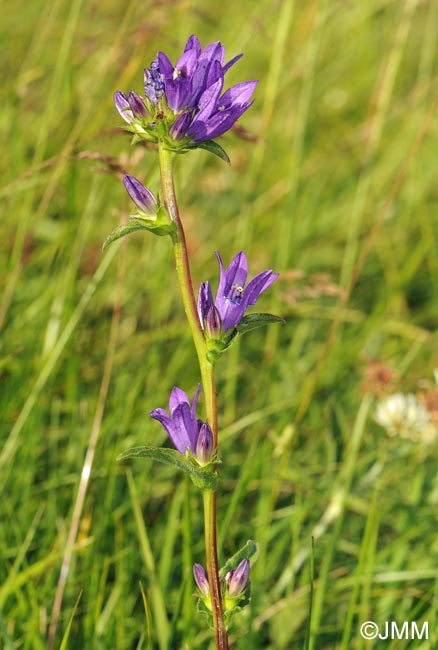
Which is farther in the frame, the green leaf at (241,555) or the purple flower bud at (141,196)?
the green leaf at (241,555)

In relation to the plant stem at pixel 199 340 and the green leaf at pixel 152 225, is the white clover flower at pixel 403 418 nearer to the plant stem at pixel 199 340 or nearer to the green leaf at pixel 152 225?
the plant stem at pixel 199 340

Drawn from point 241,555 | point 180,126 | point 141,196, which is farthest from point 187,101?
point 241,555

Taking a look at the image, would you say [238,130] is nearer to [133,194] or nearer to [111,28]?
[133,194]

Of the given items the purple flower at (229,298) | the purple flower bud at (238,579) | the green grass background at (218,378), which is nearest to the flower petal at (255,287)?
the purple flower at (229,298)

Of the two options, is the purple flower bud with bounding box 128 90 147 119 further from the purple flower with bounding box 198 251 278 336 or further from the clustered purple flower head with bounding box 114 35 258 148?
the purple flower with bounding box 198 251 278 336

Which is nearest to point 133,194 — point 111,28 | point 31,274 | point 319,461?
point 319,461

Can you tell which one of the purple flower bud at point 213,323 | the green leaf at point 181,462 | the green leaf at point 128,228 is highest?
the green leaf at point 128,228

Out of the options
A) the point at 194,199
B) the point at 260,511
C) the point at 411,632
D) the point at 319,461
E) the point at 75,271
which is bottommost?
the point at 411,632
